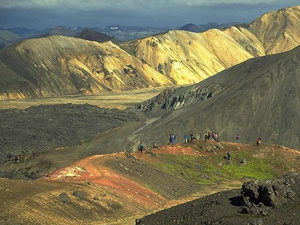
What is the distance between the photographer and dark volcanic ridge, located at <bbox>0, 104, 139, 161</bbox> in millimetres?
89450

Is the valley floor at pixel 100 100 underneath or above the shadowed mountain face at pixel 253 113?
underneath

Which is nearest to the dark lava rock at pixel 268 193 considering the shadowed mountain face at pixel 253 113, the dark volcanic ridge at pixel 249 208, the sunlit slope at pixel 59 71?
the dark volcanic ridge at pixel 249 208

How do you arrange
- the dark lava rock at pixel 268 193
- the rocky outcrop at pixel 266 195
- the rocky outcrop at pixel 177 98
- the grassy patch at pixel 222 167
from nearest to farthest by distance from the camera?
the rocky outcrop at pixel 266 195 < the dark lava rock at pixel 268 193 < the grassy patch at pixel 222 167 < the rocky outcrop at pixel 177 98

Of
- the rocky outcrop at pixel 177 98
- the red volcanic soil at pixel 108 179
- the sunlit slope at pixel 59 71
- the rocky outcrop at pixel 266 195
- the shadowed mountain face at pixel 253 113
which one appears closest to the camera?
the rocky outcrop at pixel 266 195

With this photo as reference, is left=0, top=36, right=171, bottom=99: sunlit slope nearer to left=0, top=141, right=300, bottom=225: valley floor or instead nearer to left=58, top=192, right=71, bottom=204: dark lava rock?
left=0, top=141, right=300, bottom=225: valley floor

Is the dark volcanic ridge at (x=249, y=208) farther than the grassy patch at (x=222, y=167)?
No

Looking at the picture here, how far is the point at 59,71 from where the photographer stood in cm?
18250

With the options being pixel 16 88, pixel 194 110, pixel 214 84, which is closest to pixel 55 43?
pixel 16 88

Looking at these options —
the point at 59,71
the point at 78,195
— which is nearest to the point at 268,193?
the point at 78,195

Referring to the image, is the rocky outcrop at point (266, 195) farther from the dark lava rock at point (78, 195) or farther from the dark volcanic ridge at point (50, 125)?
the dark volcanic ridge at point (50, 125)

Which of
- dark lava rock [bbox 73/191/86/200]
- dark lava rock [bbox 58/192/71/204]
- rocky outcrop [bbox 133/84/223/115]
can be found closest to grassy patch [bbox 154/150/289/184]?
dark lava rock [bbox 73/191/86/200]

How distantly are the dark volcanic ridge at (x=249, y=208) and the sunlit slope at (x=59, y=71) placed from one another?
5386 inches

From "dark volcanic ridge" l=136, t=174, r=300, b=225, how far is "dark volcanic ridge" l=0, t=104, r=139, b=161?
2110 inches

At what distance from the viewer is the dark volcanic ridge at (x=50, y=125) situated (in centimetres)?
8945
